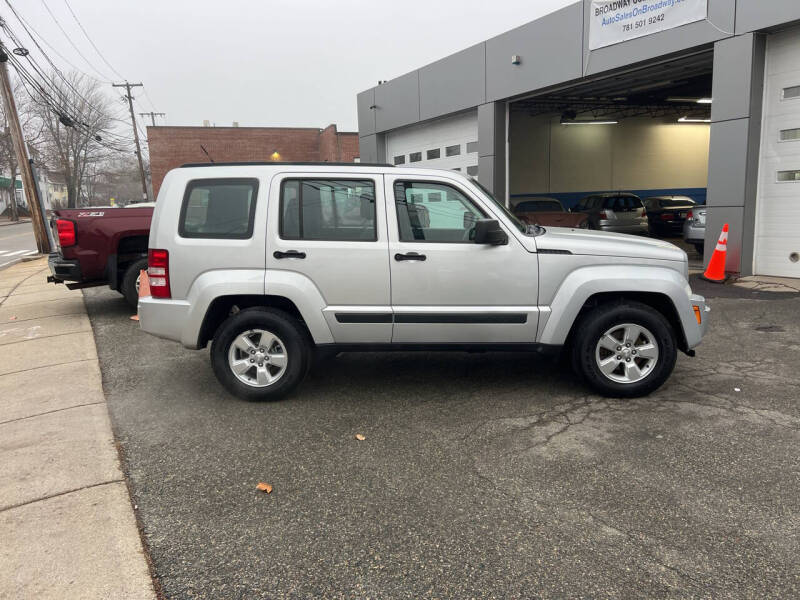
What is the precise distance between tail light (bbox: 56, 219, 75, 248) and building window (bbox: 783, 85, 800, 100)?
11.6m

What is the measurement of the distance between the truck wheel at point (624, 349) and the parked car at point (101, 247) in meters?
6.78

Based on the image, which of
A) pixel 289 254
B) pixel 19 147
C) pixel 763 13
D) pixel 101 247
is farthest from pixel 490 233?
pixel 19 147

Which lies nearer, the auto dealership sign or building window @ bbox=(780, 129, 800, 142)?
building window @ bbox=(780, 129, 800, 142)

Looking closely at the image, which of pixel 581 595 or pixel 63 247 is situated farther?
pixel 63 247

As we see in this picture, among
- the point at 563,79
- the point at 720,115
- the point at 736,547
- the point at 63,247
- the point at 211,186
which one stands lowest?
the point at 736,547

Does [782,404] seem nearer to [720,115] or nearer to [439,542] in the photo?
[439,542]

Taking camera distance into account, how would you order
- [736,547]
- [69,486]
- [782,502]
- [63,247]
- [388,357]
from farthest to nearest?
[63,247]
[388,357]
[69,486]
[782,502]
[736,547]

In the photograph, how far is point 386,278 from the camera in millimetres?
4777

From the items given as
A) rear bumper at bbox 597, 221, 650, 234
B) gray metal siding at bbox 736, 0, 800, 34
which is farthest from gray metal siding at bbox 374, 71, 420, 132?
gray metal siding at bbox 736, 0, 800, 34

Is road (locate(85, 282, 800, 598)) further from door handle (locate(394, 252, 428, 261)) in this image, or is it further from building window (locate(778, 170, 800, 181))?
building window (locate(778, 170, 800, 181))

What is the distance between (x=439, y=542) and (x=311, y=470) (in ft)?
3.67

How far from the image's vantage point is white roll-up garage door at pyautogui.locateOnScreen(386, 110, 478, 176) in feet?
56.7

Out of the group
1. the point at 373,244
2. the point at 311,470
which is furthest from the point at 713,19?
the point at 311,470

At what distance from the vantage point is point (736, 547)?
2846mm
